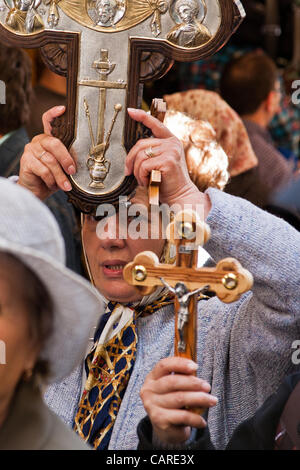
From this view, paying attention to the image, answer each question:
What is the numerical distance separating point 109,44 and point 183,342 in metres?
0.65

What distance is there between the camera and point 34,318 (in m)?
1.36

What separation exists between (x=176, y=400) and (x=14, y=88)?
67.4 inches

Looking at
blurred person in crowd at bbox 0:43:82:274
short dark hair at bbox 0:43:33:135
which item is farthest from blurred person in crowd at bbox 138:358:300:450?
short dark hair at bbox 0:43:33:135

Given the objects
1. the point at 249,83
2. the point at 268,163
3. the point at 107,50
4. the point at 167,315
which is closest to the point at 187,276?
the point at 167,315

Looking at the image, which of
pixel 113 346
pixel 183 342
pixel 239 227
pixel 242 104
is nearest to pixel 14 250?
pixel 183 342

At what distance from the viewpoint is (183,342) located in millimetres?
1558

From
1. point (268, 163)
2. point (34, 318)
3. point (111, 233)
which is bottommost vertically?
point (268, 163)

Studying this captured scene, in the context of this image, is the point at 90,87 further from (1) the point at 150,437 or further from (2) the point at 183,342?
(1) the point at 150,437

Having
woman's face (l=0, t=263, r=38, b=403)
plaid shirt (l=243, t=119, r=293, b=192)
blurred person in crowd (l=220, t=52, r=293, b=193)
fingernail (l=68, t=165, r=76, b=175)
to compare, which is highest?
fingernail (l=68, t=165, r=76, b=175)

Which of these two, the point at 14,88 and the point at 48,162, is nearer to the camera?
the point at 48,162

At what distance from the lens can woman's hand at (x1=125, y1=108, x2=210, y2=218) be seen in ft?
5.68

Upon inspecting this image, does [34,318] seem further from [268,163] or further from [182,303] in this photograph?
[268,163]

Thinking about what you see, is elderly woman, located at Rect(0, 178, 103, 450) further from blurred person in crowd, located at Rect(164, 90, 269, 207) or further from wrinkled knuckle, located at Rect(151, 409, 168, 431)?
blurred person in crowd, located at Rect(164, 90, 269, 207)

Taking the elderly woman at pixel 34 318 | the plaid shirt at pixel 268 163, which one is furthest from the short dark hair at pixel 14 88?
the elderly woman at pixel 34 318
